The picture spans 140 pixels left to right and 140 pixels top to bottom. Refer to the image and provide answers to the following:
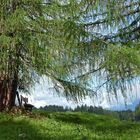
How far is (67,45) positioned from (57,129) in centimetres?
273

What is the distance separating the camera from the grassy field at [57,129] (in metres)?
15.2

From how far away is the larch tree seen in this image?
50.5ft

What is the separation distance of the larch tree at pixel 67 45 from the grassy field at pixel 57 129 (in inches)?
57.9

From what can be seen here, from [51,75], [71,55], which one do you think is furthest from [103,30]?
[51,75]

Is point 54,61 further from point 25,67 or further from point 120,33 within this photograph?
point 120,33

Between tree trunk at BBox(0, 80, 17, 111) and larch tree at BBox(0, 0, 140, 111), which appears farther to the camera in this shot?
tree trunk at BBox(0, 80, 17, 111)

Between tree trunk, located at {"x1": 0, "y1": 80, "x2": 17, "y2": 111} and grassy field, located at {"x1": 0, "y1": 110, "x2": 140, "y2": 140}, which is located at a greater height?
tree trunk, located at {"x1": 0, "y1": 80, "x2": 17, "y2": 111}

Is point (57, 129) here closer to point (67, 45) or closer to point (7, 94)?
point (67, 45)

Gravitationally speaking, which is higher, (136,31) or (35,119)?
(136,31)

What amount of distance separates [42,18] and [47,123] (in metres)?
3.72

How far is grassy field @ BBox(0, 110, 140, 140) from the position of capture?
15152 millimetres

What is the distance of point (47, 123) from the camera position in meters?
18.1

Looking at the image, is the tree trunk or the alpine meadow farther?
the tree trunk

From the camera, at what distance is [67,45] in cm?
1705
